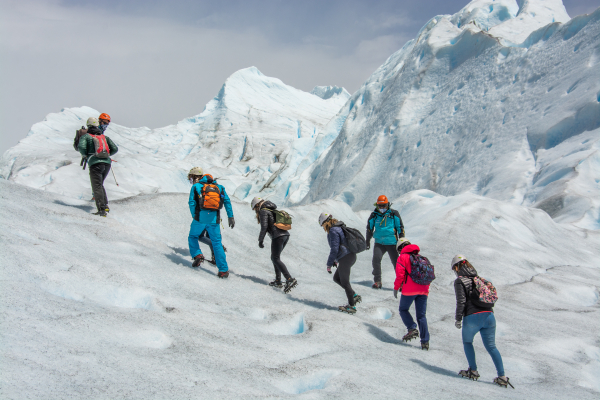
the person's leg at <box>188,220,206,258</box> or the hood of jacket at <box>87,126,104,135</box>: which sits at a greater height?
the hood of jacket at <box>87,126,104,135</box>

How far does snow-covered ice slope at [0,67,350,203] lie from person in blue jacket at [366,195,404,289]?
62.1 feet

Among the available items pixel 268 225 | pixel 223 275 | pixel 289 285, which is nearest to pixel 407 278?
pixel 289 285

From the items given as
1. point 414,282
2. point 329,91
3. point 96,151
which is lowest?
point 414,282

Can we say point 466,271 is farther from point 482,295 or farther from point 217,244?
point 217,244

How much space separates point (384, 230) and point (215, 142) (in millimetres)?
52317

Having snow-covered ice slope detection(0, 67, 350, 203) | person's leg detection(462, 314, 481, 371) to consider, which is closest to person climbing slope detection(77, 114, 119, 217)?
person's leg detection(462, 314, 481, 371)

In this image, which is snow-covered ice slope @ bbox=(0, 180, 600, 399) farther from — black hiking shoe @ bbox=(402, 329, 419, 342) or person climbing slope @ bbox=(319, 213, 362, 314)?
person climbing slope @ bbox=(319, 213, 362, 314)

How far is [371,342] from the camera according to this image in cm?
433

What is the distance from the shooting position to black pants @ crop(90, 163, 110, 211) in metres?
6.14

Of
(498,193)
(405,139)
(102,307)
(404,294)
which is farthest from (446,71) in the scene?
(102,307)

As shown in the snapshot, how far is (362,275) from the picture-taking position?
861 cm

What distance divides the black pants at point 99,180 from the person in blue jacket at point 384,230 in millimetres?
4763

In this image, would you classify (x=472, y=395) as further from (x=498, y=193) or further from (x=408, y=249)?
(x=498, y=193)

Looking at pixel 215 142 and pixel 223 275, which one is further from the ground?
pixel 215 142
